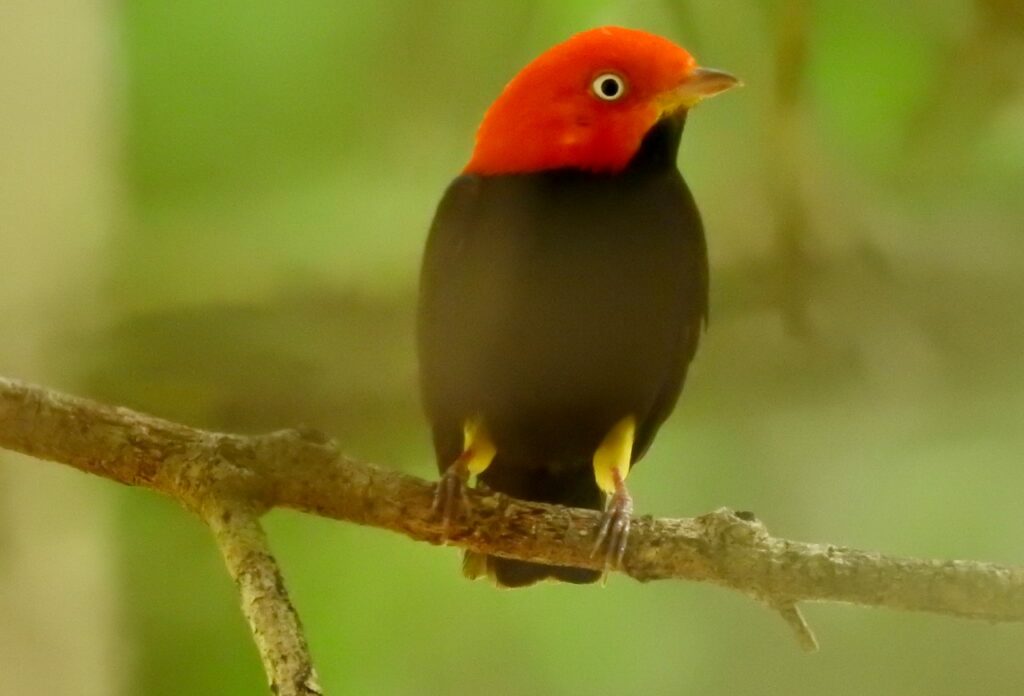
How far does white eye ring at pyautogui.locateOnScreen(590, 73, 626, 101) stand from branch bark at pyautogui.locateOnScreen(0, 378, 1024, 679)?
1.53 feet

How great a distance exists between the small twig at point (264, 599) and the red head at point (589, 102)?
0.47 m

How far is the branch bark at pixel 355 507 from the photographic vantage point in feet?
3.35

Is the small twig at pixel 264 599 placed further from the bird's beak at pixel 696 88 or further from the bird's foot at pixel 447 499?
the bird's beak at pixel 696 88

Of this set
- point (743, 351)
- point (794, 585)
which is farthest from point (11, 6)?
point (794, 585)

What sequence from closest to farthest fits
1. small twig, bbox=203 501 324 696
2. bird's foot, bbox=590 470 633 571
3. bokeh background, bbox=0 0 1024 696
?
small twig, bbox=203 501 324 696 → bird's foot, bbox=590 470 633 571 → bokeh background, bbox=0 0 1024 696

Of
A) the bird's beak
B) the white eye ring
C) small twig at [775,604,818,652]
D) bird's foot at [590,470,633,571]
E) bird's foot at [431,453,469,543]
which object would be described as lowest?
small twig at [775,604,818,652]

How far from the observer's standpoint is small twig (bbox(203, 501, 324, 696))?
3.11 ft

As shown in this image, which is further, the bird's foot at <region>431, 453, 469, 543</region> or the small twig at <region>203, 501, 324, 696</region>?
the bird's foot at <region>431, 453, 469, 543</region>

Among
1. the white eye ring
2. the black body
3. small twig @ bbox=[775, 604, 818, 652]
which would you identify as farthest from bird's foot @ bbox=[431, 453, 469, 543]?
the white eye ring

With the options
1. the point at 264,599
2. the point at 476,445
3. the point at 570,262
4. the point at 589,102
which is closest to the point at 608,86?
the point at 589,102

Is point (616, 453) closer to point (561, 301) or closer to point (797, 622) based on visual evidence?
point (561, 301)

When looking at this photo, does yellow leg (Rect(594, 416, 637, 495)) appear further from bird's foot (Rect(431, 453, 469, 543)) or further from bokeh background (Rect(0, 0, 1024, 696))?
bird's foot (Rect(431, 453, 469, 543))

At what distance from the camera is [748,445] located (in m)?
1.26

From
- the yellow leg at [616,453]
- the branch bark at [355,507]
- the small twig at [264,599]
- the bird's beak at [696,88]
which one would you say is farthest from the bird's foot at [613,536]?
the bird's beak at [696,88]
